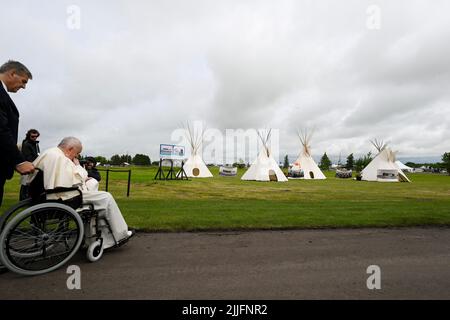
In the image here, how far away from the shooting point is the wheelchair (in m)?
2.93

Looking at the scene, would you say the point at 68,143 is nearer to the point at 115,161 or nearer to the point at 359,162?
the point at 359,162

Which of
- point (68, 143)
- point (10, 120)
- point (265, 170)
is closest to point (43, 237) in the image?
point (68, 143)

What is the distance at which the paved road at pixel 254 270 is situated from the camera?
2537 millimetres

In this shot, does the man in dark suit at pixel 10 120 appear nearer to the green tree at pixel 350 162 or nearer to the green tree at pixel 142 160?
the green tree at pixel 350 162

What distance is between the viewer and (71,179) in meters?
3.21

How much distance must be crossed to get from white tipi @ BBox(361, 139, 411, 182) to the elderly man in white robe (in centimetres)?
3430

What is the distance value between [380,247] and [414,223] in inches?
97.9

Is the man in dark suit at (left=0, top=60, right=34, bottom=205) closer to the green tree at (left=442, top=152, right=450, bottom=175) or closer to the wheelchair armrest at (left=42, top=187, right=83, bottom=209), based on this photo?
the wheelchair armrest at (left=42, top=187, right=83, bottom=209)

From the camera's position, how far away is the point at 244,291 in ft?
8.44

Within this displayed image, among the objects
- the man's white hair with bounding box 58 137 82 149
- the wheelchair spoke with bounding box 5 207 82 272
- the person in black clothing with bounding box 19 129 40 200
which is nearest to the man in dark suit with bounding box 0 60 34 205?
the man's white hair with bounding box 58 137 82 149

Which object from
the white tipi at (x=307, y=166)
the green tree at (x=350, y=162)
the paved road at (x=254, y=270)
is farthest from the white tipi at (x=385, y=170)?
the green tree at (x=350, y=162)

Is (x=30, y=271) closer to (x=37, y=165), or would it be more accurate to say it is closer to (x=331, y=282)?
(x=37, y=165)
